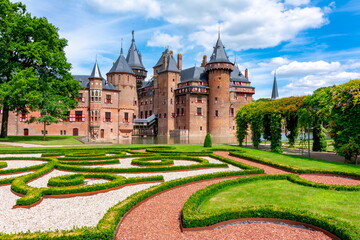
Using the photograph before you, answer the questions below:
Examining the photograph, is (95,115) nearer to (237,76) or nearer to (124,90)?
(124,90)

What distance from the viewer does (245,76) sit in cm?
7119

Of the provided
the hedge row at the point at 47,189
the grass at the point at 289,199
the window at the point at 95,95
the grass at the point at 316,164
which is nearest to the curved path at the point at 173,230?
the grass at the point at 289,199

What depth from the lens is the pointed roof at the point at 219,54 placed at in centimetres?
5388

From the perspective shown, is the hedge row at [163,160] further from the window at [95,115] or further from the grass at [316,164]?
the window at [95,115]

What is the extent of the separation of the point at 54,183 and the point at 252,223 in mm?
6729

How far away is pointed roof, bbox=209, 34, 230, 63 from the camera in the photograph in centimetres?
5388

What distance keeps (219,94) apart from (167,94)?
12.1 metres

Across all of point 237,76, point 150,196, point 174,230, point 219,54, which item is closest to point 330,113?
point 150,196

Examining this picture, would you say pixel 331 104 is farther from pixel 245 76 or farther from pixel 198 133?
pixel 245 76

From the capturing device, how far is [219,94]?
180 feet

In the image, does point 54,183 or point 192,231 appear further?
point 54,183

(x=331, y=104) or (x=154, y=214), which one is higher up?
(x=331, y=104)

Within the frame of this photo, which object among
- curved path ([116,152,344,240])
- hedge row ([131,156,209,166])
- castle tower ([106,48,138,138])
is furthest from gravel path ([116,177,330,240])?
castle tower ([106,48,138,138])

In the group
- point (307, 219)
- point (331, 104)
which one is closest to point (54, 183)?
point (307, 219)
